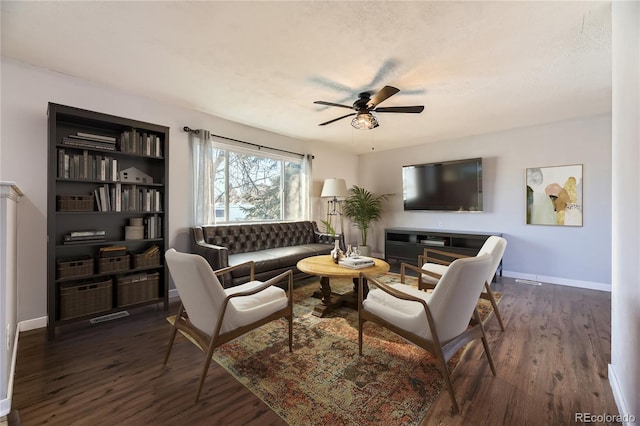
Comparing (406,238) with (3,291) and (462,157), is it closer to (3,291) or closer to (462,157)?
(462,157)

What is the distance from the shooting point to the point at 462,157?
16.5 ft

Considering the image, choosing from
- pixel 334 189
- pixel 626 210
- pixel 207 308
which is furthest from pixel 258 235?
pixel 626 210

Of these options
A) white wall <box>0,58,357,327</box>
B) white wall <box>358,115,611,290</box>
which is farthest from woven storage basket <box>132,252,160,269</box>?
white wall <box>358,115,611,290</box>

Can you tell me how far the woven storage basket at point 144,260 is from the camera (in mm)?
2885

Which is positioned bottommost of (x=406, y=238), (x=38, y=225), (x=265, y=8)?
(x=406, y=238)

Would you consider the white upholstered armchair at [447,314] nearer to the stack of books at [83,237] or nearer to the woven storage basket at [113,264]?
the woven storage basket at [113,264]

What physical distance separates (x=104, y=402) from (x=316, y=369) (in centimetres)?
131

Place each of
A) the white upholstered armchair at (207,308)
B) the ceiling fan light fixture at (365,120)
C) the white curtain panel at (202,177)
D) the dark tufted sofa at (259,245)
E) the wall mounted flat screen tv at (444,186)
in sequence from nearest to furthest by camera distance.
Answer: the white upholstered armchair at (207,308) → the ceiling fan light fixture at (365,120) → the dark tufted sofa at (259,245) → the white curtain panel at (202,177) → the wall mounted flat screen tv at (444,186)

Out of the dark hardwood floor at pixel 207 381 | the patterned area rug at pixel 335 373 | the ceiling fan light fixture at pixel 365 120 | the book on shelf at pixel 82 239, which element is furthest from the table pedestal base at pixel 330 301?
the book on shelf at pixel 82 239

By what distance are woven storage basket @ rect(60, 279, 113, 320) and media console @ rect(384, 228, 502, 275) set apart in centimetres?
445

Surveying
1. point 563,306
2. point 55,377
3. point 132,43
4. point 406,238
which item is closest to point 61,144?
point 132,43

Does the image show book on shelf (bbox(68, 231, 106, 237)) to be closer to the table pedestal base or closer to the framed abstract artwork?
the table pedestal base

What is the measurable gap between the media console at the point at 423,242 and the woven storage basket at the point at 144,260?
403 centimetres

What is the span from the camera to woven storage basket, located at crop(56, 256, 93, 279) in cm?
245
